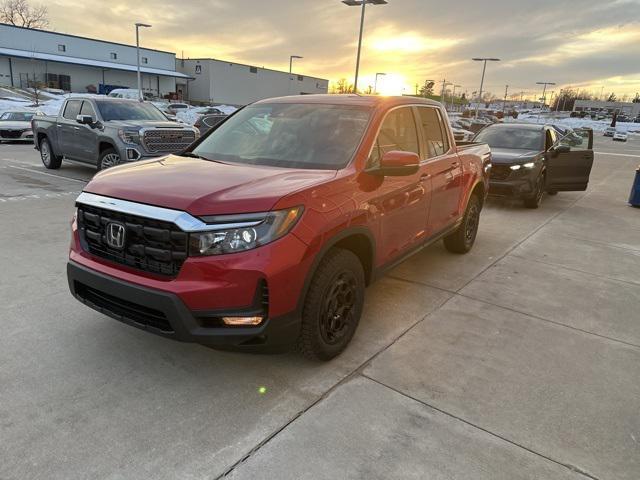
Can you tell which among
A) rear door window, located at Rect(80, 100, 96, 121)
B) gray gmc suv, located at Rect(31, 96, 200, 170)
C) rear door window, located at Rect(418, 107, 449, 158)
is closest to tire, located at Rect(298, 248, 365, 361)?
rear door window, located at Rect(418, 107, 449, 158)

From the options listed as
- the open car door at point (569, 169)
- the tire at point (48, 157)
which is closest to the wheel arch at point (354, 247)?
the open car door at point (569, 169)

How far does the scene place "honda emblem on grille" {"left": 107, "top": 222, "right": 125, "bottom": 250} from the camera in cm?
289

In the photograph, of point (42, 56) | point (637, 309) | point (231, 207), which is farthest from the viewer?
point (42, 56)

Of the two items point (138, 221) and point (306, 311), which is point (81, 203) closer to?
point (138, 221)

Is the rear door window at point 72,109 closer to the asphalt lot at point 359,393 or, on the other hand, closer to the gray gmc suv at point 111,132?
the gray gmc suv at point 111,132

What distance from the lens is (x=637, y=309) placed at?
4652 millimetres

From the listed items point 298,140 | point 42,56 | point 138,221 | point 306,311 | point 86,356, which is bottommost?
point 86,356

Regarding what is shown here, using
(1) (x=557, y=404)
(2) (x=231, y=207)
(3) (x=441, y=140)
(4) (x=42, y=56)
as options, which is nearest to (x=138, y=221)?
(2) (x=231, y=207)

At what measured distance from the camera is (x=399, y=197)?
387 centimetres

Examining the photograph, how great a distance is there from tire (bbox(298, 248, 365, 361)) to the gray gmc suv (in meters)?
6.56

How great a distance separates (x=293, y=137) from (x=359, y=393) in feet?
6.81

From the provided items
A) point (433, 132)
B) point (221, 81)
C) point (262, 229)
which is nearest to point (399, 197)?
point (433, 132)

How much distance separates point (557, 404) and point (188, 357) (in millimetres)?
2474

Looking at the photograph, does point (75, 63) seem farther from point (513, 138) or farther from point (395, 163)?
point (395, 163)
